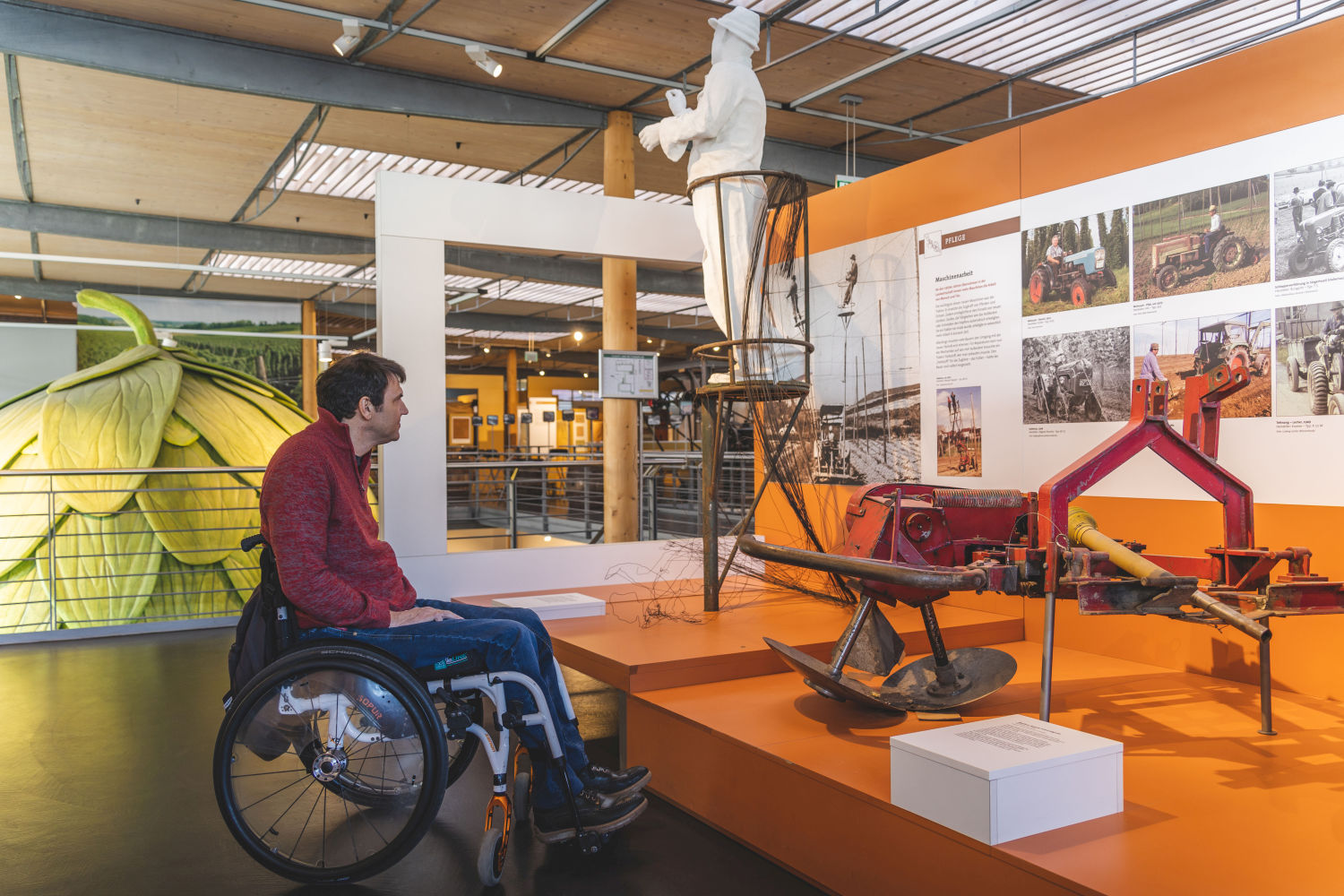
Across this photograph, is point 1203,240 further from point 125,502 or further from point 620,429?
point 125,502

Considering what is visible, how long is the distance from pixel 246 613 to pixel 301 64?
539 cm

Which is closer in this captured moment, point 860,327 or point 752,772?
point 752,772

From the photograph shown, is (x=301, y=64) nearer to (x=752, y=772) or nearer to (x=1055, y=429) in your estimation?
(x=1055, y=429)

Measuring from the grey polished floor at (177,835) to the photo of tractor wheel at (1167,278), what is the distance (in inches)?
96.7

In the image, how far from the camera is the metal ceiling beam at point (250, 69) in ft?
18.8

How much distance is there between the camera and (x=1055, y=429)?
379 cm

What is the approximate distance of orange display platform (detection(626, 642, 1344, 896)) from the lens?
5.88ft

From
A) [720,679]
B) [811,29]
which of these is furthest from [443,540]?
[811,29]

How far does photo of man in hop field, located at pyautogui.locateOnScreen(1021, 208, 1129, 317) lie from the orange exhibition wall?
0.62 ft

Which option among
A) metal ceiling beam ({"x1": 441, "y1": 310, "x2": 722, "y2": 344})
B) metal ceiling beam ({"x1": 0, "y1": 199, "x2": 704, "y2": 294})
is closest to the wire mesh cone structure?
metal ceiling beam ({"x1": 0, "y1": 199, "x2": 704, "y2": 294})

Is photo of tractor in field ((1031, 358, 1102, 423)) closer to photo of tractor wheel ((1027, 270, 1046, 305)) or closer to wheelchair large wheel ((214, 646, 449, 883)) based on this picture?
photo of tractor wheel ((1027, 270, 1046, 305))

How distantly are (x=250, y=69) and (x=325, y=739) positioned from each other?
560 centimetres

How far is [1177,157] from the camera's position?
3.37m

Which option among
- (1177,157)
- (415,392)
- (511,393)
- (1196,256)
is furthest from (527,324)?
(1196,256)
